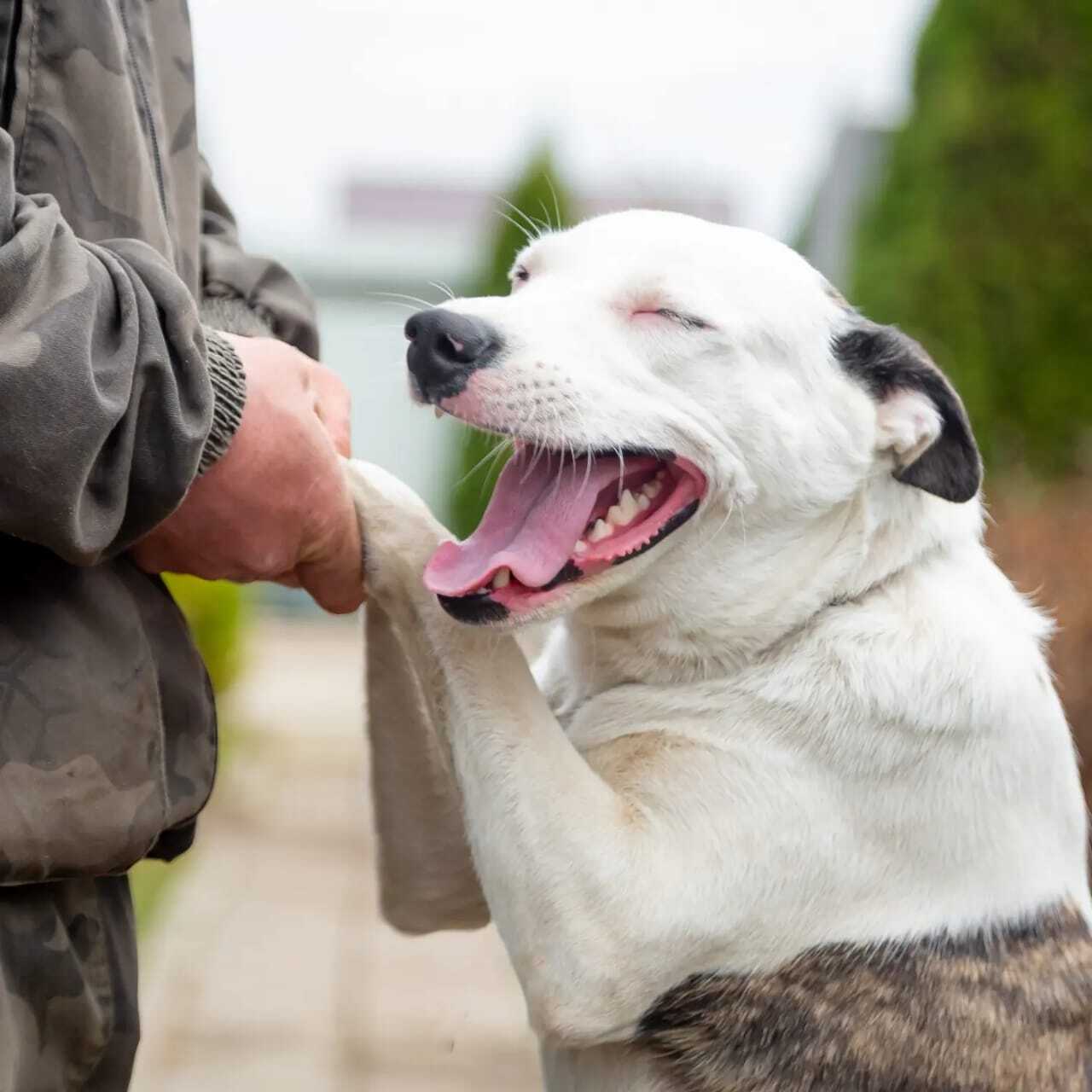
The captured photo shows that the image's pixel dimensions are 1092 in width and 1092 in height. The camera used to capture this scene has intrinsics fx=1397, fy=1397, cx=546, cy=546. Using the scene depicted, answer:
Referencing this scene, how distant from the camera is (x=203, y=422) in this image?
148 cm

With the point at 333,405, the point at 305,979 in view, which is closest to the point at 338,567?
the point at 333,405

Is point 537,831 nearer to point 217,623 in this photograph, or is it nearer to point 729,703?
point 729,703

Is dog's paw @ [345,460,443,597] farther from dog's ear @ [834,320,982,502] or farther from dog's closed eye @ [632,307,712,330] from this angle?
dog's ear @ [834,320,982,502]

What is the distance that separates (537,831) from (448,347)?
26.6 inches

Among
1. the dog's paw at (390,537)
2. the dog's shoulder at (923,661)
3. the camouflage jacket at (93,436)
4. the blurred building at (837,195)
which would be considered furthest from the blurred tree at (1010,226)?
the camouflage jacket at (93,436)

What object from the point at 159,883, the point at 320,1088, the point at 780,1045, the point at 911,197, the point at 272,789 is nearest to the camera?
the point at 780,1045

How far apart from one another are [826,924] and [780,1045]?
0.18 metres

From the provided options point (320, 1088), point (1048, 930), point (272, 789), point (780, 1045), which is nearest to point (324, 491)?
point (780, 1045)

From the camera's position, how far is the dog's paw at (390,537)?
1961 millimetres

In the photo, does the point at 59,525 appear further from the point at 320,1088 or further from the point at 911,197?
the point at 911,197

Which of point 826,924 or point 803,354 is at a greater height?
point 803,354

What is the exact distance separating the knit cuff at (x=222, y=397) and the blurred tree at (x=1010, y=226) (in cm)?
842

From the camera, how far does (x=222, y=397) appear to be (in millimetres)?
1582

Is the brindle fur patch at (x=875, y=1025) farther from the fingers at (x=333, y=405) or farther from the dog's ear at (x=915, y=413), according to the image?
the fingers at (x=333, y=405)
